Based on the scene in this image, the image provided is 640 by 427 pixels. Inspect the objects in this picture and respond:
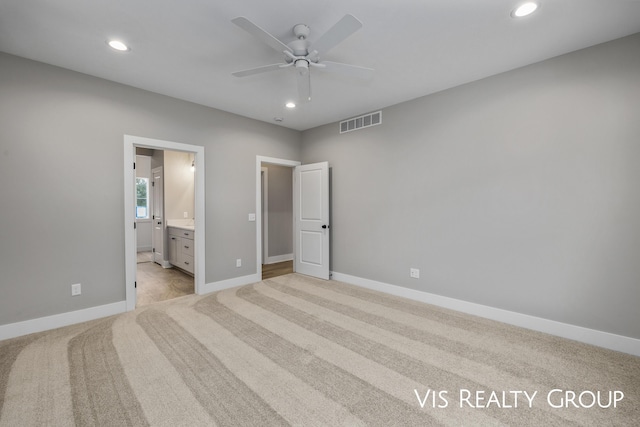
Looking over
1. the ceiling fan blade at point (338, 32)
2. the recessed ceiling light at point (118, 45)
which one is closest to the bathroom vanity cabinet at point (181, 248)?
the recessed ceiling light at point (118, 45)

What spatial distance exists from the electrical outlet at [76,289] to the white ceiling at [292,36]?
234 centimetres

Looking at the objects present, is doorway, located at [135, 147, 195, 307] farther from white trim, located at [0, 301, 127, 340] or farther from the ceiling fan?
the ceiling fan

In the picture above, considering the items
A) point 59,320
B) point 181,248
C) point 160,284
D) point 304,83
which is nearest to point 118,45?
point 304,83

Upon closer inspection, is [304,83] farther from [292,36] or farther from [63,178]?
[63,178]

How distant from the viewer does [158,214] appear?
609 cm

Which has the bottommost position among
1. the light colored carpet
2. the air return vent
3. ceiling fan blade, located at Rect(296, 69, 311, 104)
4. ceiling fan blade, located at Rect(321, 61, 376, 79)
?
the light colored carpet

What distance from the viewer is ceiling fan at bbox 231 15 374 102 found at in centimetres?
181

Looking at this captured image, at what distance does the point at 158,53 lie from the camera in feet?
8.59

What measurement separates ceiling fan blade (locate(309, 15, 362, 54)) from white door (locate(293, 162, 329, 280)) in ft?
8.75

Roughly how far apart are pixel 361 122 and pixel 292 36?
2.22 metres

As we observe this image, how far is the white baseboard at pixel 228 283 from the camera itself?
4027 millimetres

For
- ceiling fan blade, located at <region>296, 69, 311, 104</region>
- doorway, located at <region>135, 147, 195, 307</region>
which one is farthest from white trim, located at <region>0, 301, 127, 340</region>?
ceiling fan blade, located at <region>296, 69, 311, 104</region>

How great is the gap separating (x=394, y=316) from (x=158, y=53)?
3690mm

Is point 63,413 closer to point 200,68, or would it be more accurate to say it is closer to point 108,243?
point 108,243
